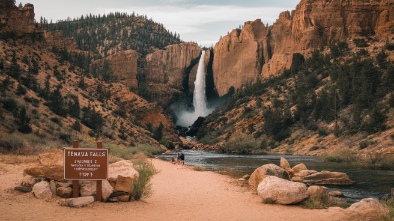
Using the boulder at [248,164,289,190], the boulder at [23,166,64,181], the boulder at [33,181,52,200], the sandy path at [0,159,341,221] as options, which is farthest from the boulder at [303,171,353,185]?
the boulder at [33,181,52,200]

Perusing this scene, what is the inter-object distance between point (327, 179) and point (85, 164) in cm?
1472

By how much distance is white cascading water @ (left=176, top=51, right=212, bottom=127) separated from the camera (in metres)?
121

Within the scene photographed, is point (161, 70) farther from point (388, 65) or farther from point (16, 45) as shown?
point (388, 65)

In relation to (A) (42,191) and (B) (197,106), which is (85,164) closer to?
(A) (42,191)

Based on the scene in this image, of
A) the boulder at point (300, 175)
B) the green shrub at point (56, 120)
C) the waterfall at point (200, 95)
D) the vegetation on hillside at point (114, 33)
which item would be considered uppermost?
the vegetation on hillside at point (114, 33)

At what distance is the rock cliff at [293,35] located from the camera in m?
82.5

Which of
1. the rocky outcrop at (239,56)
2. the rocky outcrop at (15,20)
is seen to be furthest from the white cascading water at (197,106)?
the rocky outcrop at (15,20)

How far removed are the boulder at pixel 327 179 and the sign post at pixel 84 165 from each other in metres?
13.4

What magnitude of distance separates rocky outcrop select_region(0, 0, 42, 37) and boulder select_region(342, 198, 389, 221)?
5867 cm

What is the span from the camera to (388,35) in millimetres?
76312

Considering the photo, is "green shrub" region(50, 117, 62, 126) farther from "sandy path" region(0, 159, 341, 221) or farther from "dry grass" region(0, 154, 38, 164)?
"sandy path" region(0, 159, 341, 221)

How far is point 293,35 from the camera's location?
9594 cm

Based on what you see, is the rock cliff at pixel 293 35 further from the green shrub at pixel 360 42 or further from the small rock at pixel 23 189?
the small rock at pixel 23 189

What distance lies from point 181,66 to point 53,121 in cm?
9195
